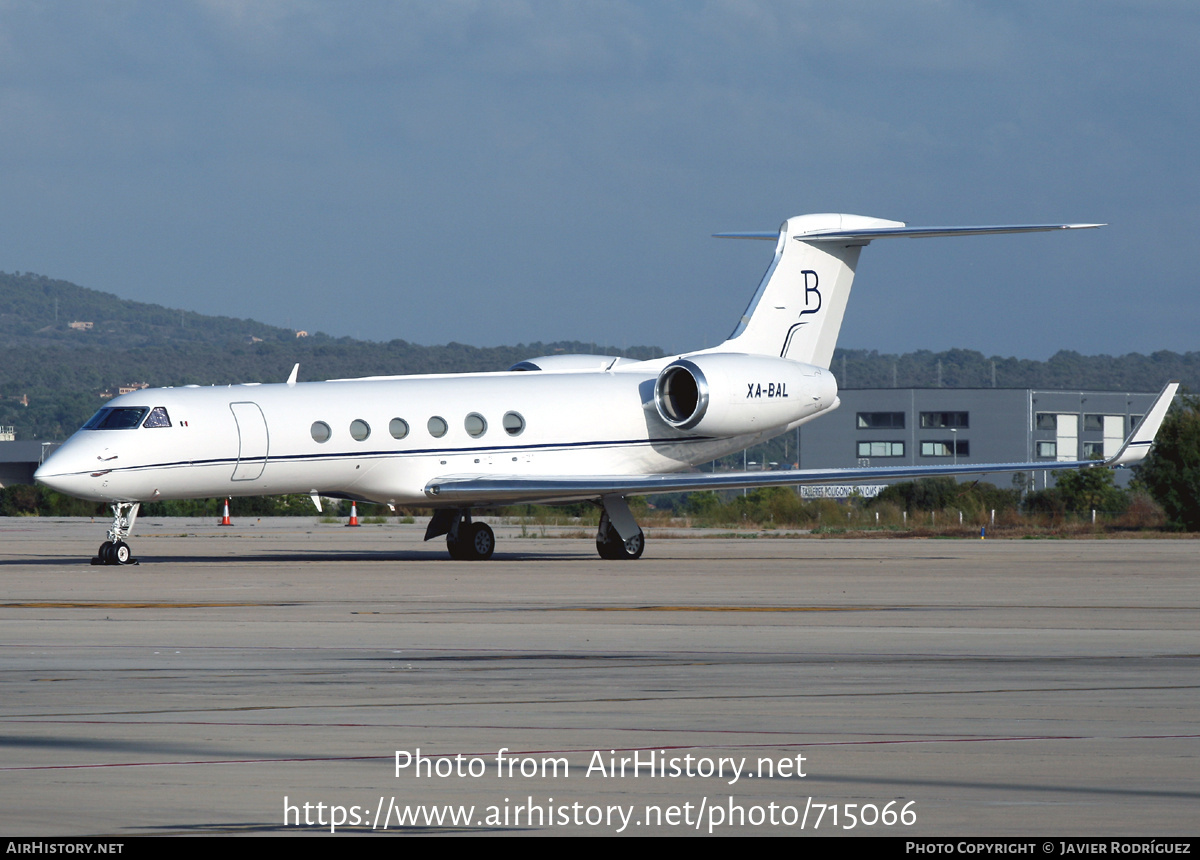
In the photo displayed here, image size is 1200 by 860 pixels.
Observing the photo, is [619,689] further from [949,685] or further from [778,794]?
[778,794]

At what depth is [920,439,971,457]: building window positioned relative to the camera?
361ft

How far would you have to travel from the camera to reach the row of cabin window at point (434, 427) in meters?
24.7

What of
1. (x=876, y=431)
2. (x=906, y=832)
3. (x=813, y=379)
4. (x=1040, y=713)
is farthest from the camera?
(x=876, y=431)

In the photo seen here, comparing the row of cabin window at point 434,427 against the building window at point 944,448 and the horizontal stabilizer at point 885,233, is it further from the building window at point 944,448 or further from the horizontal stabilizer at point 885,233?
the building window at point 944,448

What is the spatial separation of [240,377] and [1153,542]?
175479mm

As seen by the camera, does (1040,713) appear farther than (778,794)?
Yes

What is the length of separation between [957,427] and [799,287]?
274 ft

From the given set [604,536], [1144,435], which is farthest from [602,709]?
[1144,435]

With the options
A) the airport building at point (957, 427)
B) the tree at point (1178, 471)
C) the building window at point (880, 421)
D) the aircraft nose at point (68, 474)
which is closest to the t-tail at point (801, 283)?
the aircraft nose at point (68, 474)

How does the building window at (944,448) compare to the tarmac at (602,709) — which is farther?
the building window at (944,448)

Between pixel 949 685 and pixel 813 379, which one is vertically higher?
pixel 813 379

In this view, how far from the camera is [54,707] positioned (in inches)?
346

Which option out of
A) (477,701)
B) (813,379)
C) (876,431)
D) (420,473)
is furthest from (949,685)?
(876,431)

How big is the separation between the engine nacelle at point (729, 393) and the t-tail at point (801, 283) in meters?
1.10
